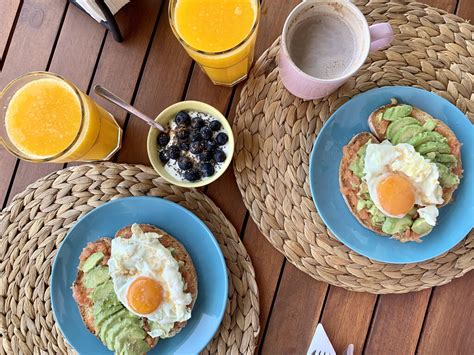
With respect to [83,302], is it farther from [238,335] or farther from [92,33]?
[92,33]

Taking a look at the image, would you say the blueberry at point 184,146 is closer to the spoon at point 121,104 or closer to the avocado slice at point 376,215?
the spoon at point 121,104

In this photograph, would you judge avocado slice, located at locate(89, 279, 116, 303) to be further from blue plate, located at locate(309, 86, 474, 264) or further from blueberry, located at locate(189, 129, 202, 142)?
blue plate, located at locate(309, 86, 474, 264)

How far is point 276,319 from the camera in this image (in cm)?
151

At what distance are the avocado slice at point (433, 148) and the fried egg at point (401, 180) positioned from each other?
34mm

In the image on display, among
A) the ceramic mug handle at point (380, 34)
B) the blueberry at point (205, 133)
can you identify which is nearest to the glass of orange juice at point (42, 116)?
the blueberry at point (205, 133)

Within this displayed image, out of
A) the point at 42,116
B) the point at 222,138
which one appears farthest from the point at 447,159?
the point at 42,116

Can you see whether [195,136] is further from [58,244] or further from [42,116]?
[58,244]

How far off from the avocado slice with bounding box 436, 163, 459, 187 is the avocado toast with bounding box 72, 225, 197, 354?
0.72 meters

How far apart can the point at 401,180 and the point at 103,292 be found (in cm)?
84

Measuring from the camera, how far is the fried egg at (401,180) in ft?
4.26

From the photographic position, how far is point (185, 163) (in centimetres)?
136

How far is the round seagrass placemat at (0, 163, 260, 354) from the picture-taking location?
1.48 metres

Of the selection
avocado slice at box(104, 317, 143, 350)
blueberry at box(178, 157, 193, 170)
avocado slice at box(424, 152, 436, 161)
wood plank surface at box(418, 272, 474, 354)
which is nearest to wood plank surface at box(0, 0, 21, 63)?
blueberry at box(178, 157, 193, 170)

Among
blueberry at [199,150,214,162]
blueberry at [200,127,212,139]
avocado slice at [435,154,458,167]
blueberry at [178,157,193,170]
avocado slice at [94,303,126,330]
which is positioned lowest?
avocado slice at [94,303,126,330]
